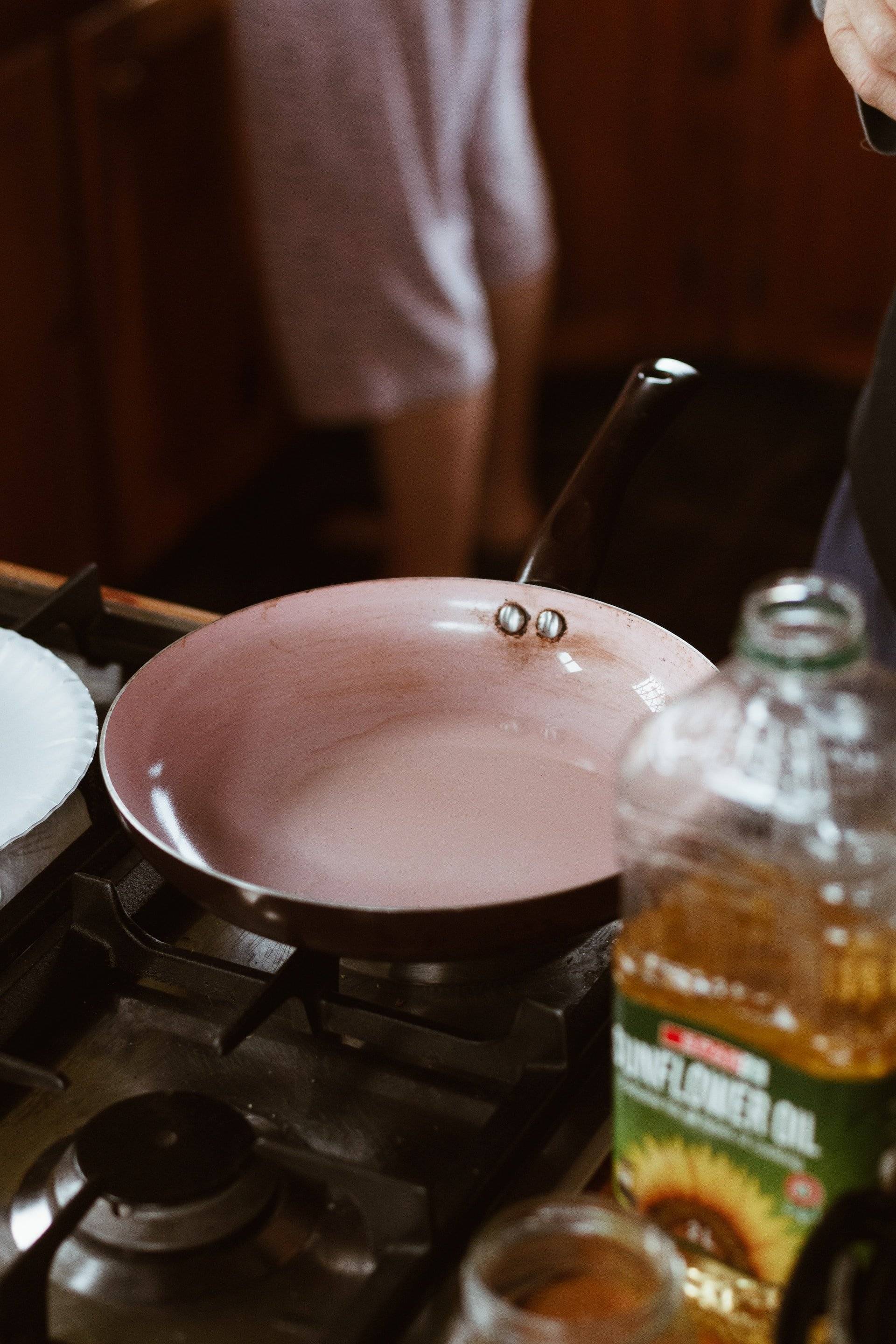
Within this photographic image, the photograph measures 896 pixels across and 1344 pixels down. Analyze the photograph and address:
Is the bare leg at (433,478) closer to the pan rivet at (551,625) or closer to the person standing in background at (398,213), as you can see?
the person standing in background at (398,213)

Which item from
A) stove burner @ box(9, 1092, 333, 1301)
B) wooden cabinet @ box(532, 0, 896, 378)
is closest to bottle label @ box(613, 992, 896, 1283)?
stove burner @ box(9, 1092, 333, 1301)

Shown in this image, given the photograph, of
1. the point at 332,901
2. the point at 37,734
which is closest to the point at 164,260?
the point at 37,734

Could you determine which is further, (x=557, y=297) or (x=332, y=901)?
(x=557, y=297)

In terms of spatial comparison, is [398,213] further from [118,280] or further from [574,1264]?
[574,1264]

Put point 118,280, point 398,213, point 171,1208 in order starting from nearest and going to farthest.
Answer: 1. point 171,1208
2. point 398,213
3. point 118,280

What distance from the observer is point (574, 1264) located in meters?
0.37

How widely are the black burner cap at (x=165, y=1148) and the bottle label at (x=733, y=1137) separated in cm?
12

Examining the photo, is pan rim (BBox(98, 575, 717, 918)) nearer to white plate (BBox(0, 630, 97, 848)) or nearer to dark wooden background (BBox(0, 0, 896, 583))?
white plate (BBox(0, 630, 97, 848))

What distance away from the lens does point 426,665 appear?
0.70 meters

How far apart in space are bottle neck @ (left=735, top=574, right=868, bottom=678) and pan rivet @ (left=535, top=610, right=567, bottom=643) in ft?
0.97

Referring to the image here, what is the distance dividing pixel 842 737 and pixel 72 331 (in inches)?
68.0

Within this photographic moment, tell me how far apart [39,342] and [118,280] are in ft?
0.48

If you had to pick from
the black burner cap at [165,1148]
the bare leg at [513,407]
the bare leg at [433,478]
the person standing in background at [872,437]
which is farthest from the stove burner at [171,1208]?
the bare leg at [513,407]

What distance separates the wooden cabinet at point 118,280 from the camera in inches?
70.7
